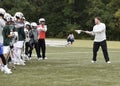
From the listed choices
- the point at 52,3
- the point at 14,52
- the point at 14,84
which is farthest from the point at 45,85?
the point at 52,3

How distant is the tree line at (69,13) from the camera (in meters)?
77.2

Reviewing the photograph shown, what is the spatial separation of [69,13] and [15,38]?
64.7 meters

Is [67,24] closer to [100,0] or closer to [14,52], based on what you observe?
[100,0]

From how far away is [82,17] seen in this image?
82.1 metres

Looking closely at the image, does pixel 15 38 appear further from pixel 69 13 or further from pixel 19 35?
pixel 69 13

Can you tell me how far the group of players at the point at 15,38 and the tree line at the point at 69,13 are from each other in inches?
2093

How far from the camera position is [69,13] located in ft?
269

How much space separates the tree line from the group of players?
5315 centimetres

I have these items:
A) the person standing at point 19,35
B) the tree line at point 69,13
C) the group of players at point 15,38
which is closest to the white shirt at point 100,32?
the group of players at point 15,38

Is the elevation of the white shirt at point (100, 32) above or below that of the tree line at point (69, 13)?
above

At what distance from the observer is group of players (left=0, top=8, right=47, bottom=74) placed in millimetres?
15496

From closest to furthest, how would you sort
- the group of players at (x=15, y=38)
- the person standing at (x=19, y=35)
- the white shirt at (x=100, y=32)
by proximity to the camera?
the group of players at (x=15, y=38)
the person standing at (x=19, y=35)
the white shirt at (x=100, y=32)

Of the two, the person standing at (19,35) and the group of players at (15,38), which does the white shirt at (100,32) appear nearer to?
the group of players at (15,38)

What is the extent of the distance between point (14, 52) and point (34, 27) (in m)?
4.92
